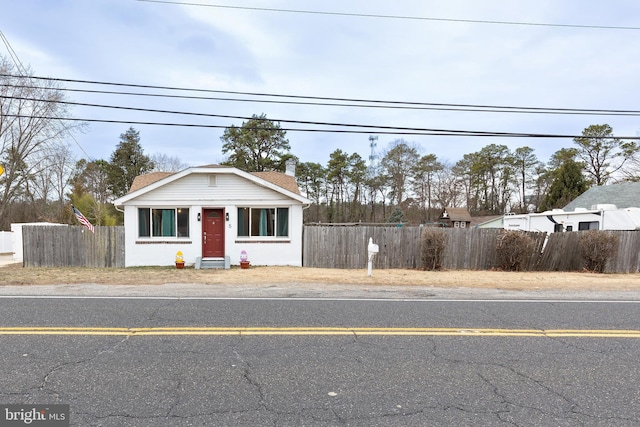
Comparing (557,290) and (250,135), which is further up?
(250,135)

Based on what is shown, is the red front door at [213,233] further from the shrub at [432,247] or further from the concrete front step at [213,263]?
the shrub at [432,247]

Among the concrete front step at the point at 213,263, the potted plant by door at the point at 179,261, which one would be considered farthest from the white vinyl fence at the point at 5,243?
the concrete front step at the point at 213,263

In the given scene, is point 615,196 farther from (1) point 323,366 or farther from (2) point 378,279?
(1) point 323,366

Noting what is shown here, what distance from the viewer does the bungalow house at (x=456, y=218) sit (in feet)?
141

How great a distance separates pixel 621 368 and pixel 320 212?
50.1 metres

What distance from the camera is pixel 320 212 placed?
5381 cm

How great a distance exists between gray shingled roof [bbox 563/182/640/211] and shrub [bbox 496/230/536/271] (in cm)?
1196

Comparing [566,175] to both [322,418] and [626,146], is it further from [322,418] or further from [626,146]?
[322,418]

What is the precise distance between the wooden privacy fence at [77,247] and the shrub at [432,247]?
12259mm

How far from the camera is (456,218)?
43.2 metres

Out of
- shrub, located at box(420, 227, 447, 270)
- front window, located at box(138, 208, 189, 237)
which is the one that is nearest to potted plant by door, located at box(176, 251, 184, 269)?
front window, located at box(138, 208, 189, 237)

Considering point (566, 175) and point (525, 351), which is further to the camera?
point (566, 175)

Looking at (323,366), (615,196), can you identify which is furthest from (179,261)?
(615,196)

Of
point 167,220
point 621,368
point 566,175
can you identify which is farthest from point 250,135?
point 621,368
